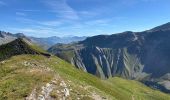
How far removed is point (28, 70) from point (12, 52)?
67962 millimetres

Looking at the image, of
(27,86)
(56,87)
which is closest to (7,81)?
(27,86)

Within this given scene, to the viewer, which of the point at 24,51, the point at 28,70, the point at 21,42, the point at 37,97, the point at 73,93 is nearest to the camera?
the point at 37,97

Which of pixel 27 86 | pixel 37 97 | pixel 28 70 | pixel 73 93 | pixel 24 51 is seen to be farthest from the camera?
pixel 24 51

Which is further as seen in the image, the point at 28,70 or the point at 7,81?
the point at 28,70

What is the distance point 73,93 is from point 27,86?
11813mm

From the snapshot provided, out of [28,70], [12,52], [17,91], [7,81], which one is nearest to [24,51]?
[12,52]

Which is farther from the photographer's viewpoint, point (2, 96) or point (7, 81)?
point (7, 81)

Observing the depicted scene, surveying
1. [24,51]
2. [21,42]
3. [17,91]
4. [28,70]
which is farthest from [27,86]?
[21,42]

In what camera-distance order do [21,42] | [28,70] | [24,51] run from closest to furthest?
[28,70] → [24,51] → [21,42]

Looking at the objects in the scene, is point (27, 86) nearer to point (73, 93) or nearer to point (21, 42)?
point (73, 93)

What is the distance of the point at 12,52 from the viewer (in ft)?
487

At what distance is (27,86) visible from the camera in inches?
2586

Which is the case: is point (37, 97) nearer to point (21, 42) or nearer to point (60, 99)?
point (60, 99)

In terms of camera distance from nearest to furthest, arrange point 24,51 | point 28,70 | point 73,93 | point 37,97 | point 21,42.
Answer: point 37,97
point 73,93
point 28,70
point 24,51
point 21,42
